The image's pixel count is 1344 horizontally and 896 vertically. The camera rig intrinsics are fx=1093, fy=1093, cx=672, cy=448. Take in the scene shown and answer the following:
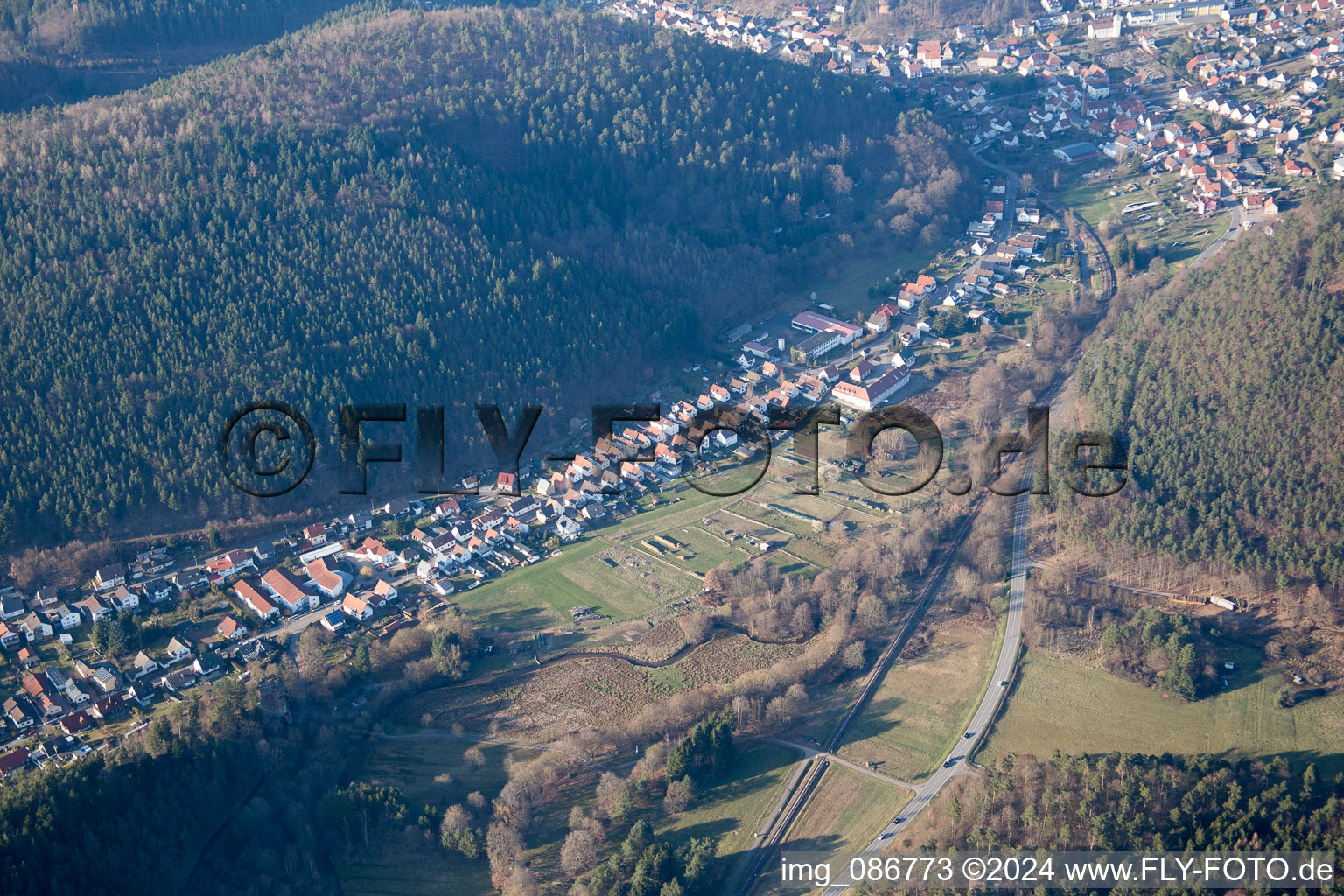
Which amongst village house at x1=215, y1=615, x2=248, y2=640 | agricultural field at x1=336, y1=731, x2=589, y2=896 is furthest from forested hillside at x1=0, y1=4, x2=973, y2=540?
agricultural field at x1=336, y1=731, x2=589, y2=896

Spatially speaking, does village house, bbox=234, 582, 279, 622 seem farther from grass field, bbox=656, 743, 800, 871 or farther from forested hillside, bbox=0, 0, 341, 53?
forested hillside, bbox=0, 0, 341, 53

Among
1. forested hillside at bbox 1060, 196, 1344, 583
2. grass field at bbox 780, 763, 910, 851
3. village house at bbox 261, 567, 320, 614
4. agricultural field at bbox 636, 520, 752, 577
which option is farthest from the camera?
agricultural field at bbox 636, 520, 752, 577

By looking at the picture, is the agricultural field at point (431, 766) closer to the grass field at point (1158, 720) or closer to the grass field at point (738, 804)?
the grass field at point (738, 804)

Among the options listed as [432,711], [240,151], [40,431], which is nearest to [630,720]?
[432,711]

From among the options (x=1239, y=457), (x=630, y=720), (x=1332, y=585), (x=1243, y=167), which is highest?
(x=1243, y=167)

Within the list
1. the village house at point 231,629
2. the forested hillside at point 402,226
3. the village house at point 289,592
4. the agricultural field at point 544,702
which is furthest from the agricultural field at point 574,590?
the forested hillside at point 402,226

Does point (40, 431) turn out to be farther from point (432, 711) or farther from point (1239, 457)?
point (1239, 457)

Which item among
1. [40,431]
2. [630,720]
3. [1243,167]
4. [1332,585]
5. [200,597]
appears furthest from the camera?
[1243,167]
